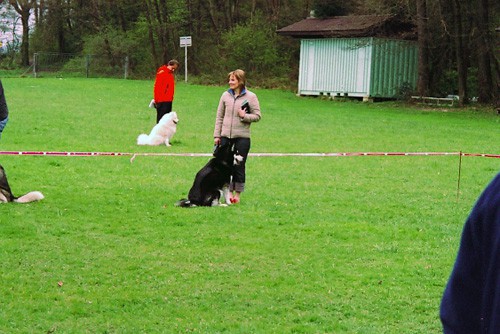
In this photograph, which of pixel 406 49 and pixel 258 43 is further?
pixel 258 43

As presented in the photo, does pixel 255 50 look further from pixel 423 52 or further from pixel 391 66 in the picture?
pixel 423 52

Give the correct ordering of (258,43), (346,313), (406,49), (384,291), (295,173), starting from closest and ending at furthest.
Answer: (346,313), (384,291), (295,173), (406,49), (258,43)

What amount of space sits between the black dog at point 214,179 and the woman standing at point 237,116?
16 centimetres

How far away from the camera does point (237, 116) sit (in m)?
10.1

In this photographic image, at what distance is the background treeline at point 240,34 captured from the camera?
3331cm

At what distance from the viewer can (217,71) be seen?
5006 centimetres

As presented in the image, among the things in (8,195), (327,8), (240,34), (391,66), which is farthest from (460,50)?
(8,195)

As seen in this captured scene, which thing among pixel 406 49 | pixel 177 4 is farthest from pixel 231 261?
pixel 177 4

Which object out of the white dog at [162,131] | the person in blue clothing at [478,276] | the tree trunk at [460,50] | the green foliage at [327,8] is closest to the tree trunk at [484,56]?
the tree trunk at [460,50]

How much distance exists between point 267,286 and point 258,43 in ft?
138

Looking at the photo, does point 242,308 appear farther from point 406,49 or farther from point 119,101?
point 406,49

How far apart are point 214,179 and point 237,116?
0.88 m

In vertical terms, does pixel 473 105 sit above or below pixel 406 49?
below

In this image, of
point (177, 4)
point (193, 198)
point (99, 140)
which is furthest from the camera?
point (177, 4)
